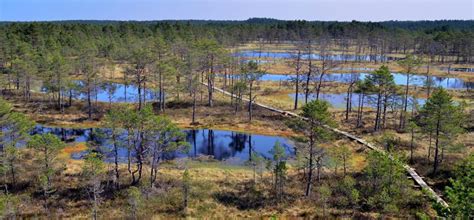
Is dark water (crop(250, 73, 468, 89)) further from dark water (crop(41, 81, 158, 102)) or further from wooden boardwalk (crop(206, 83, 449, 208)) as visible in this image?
dark water (crop(41, 81, 158, 102))

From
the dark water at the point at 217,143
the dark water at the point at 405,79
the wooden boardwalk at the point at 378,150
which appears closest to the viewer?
the wooden boardwalk at the point at 378,150

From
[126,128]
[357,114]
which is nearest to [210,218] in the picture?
[126,128]

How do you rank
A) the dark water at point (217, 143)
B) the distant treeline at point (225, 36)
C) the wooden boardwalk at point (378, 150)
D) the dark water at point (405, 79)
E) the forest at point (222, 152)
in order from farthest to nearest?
the distant treeline at point (225, 36)
the dark water at point (405, 79)
the dark water at point (217, 143)
the forest at point (222, 152)
the wooden boardwalk at point (378, 150)

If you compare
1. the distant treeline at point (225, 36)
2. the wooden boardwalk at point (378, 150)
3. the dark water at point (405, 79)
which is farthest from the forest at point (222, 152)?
the distant treeline at point (225, 36)

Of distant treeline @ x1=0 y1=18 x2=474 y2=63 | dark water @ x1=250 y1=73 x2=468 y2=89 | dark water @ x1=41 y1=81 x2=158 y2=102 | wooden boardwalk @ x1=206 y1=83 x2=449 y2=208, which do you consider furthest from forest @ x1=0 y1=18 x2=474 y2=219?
distant treeline @ x1=0 y1=18 x2=474 y2=63

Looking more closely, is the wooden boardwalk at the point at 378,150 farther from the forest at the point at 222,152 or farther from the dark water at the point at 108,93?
the dark water at the point at 108,93

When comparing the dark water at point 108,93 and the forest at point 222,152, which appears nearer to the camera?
the forest at point 222,152

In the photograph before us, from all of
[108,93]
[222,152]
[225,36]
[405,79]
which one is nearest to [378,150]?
[222,152]

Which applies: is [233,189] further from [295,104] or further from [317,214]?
[295,104]

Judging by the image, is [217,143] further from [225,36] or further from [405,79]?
[225,36]
